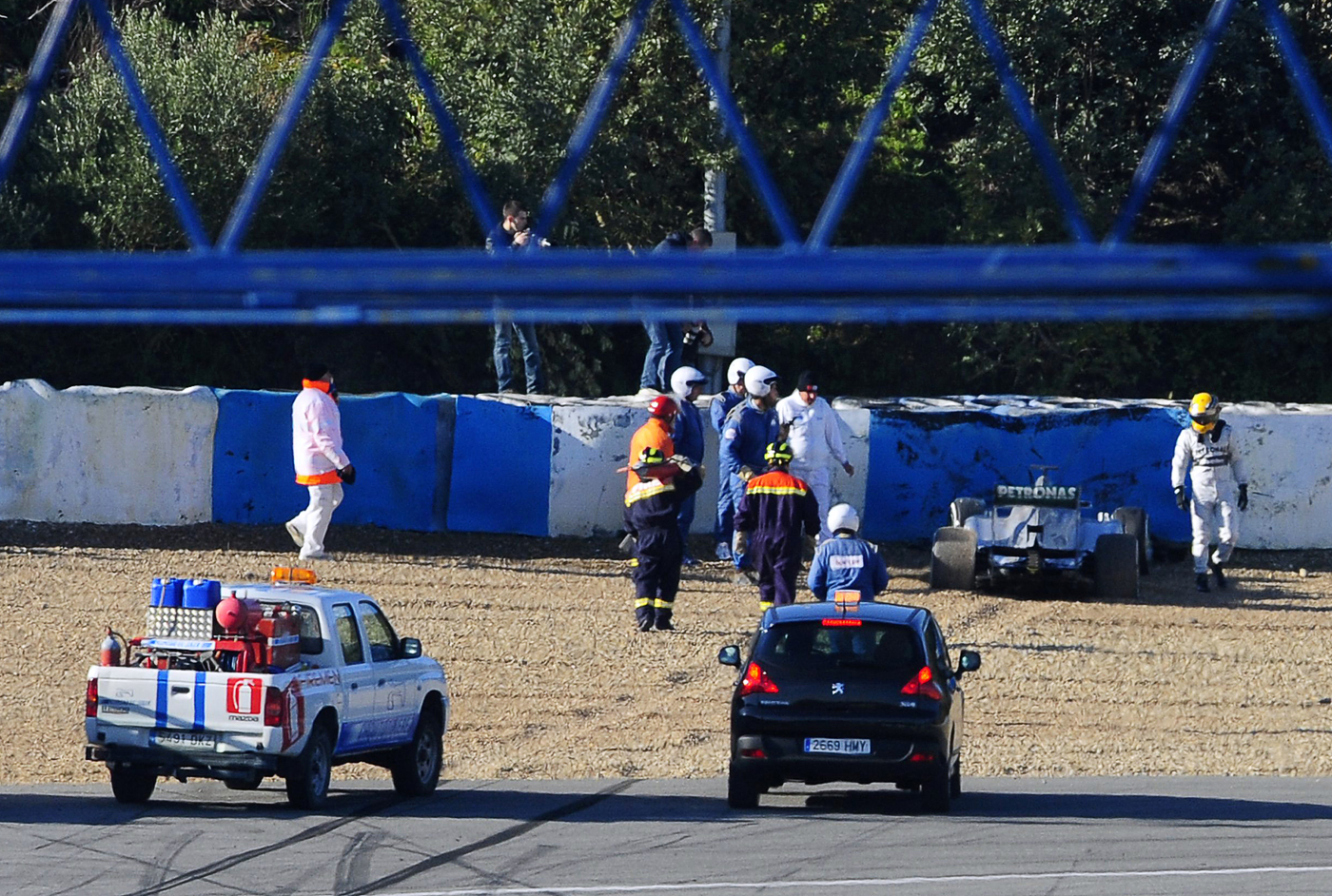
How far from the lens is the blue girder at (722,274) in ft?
19.7

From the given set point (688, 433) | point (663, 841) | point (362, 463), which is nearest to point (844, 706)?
point (663, 841)

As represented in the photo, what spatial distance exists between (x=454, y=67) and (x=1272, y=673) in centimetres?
1276

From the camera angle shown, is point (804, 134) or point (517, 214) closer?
point (517, 214)

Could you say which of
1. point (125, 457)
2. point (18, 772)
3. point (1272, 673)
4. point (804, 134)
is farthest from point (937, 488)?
point (18, 772)

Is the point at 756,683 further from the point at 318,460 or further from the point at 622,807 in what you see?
the point at 318,460

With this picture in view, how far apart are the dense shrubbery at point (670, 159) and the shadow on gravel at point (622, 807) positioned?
10858 mm

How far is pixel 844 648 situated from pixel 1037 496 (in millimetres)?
8056

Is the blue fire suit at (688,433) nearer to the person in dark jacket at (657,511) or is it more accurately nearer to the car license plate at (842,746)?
the person in dark jacket at (657,511)

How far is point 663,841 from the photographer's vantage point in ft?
36.2

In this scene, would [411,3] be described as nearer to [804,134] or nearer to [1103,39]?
[804,134]

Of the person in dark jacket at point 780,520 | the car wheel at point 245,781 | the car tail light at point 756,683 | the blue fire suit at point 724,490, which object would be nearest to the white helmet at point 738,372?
the blue fire suit at point 724,490

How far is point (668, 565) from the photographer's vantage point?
16.9 m

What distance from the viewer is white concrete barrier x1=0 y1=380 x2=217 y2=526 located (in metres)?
20.2

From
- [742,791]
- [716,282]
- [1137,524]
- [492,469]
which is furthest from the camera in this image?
[492,469]
